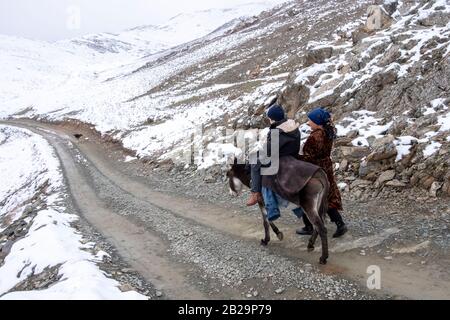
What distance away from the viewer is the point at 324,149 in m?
7.92

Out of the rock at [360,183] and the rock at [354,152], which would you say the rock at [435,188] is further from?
the rock at [354,152]

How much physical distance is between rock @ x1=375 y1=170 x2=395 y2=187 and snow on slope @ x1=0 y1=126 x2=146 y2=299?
6309mm

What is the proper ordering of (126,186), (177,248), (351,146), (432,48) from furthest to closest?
(126,186)
(432,48)
(351,146)
(177,248)

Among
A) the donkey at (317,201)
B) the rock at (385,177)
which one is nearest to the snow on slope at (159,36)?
the rock at (385,177)

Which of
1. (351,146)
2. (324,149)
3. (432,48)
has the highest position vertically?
(432,48)

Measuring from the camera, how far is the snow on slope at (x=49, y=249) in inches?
259

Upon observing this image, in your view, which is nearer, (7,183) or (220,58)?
(7,183)

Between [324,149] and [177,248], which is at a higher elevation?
[324,149]

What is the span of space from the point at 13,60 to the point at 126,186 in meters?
95.1

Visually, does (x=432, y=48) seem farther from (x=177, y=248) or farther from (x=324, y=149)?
(x=177, y=248)

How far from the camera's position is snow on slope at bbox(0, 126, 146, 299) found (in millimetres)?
6582

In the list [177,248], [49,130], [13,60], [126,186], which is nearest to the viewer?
[177,248]

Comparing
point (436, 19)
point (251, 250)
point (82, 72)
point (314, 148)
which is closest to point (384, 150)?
point (314, 148)
